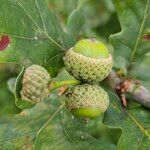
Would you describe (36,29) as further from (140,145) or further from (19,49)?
(140,145)

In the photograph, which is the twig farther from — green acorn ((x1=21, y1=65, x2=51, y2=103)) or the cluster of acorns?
green acorn ((x1=21, y1=65, x2=51, y2=103))

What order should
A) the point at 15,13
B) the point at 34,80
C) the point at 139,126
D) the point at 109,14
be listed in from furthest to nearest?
the point at 109,14
the point at 139,126
the point at 15,13
the point at 34,80

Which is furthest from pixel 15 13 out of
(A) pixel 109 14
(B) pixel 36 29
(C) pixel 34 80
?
(A) pixel 109 14

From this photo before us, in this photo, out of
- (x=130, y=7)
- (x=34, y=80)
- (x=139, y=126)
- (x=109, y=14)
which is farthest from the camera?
(x=109, y=14)

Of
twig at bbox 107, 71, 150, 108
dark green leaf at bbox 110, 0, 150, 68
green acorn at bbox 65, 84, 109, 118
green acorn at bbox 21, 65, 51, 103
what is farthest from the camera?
dark green leaf at bbox 110, 0, 150, 68

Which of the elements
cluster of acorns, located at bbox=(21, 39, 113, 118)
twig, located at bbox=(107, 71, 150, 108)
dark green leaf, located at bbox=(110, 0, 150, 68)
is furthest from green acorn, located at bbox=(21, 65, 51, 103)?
dark green leaf, located at bbox=(110, 0, 150, 68)

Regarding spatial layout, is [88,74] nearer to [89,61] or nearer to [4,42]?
[89,61]
